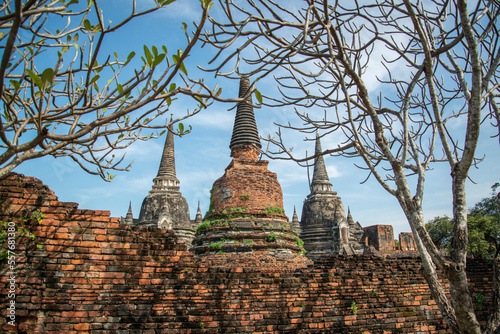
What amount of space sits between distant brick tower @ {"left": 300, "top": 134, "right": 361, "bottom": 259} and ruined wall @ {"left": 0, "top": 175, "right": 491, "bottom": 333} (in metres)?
17.0

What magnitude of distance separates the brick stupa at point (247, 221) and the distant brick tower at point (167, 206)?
11107mm

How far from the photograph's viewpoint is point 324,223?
27.0 metres

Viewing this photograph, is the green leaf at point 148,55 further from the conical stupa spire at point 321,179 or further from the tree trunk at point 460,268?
the conical stupa spire at point 321,179

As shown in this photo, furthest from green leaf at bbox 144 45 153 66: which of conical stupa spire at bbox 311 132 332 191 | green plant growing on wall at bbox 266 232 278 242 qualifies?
conical stupa spire at bbox 311 132 332 191

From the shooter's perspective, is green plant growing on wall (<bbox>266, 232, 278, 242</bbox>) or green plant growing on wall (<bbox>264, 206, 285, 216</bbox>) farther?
green plant growing on wall (<bbox>264, 206, 285, 216</bbox>)

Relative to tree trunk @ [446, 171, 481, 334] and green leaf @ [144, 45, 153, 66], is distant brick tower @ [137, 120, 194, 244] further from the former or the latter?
green leaf @ [144, 45, 153, 66]

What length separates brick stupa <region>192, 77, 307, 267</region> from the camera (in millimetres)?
11828

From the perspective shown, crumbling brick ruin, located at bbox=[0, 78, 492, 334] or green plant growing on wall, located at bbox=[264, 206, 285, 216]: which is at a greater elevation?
green plant growing on wall, located at bbox=[264, 206, 285, 216]

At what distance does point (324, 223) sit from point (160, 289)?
21.8 meters

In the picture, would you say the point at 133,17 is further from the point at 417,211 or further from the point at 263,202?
the point at 263,202

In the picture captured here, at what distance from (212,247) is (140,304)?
566cm

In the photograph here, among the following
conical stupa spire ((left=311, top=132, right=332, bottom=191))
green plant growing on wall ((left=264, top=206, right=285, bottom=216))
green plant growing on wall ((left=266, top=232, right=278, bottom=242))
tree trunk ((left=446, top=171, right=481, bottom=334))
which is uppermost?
conical stupa spire ((left=311, top=132, right=332, bottom=191))

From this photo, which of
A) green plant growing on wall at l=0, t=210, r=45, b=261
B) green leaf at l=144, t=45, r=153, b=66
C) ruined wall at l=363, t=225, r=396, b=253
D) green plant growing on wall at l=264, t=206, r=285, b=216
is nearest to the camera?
green leaf at l=144, t=45, r=153, b=66

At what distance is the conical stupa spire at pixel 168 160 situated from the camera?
28.8 meters
